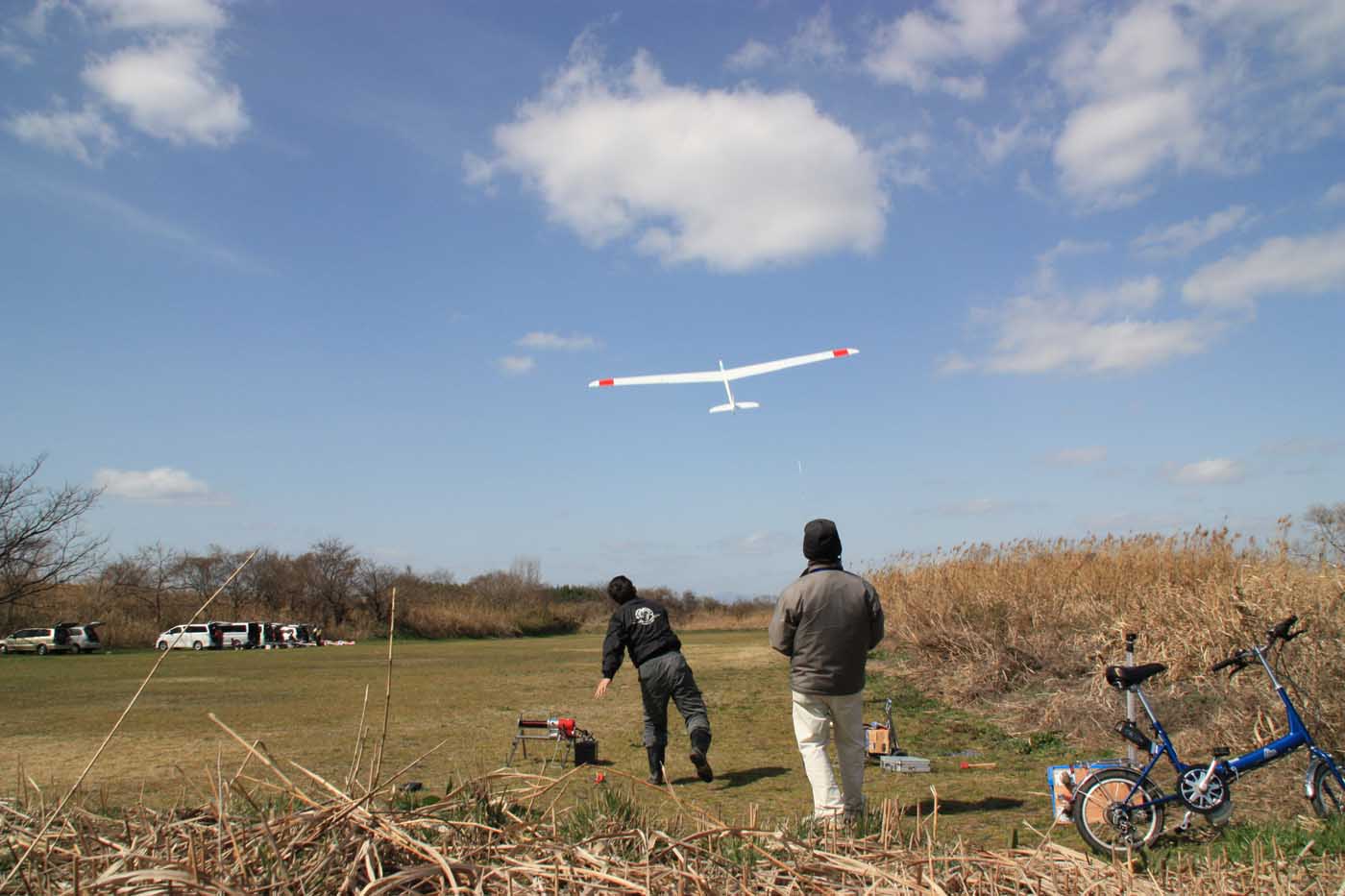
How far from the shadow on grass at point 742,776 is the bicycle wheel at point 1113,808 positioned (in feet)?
10.3

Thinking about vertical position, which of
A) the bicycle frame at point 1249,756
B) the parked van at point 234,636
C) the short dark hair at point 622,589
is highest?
the short dark hair at point 622,589

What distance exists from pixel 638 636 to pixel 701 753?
1169 mm

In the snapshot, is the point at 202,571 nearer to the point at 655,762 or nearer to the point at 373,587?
the point at 373,587

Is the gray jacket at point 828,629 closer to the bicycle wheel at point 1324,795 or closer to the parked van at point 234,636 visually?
the bicycle wheel at point 1324,795

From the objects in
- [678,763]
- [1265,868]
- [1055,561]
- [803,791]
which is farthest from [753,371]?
[1265,868]

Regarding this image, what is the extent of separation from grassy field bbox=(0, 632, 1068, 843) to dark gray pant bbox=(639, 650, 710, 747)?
1.72 ft

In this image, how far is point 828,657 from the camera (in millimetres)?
5953

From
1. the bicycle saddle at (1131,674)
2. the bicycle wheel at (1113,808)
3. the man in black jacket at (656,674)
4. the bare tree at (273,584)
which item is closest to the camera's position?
the bicycle wheel at (1113,808)

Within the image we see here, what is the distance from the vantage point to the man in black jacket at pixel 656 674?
26.5 ft

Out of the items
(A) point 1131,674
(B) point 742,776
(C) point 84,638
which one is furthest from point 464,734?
(C) point 84,638

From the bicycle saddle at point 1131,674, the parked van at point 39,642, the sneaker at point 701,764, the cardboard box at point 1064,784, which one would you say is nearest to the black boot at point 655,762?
the sneaker at point 701,764

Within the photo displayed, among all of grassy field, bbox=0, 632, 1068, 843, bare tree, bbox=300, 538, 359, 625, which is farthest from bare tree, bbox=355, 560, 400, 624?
grassy field, bbox=0, 632, 1068, 843

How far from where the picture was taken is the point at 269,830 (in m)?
1.77

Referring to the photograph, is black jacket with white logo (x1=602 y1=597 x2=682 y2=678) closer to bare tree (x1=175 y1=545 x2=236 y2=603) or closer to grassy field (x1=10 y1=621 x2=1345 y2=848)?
grassy field (x1=10 y1=621 x2=1345 y2=848)
